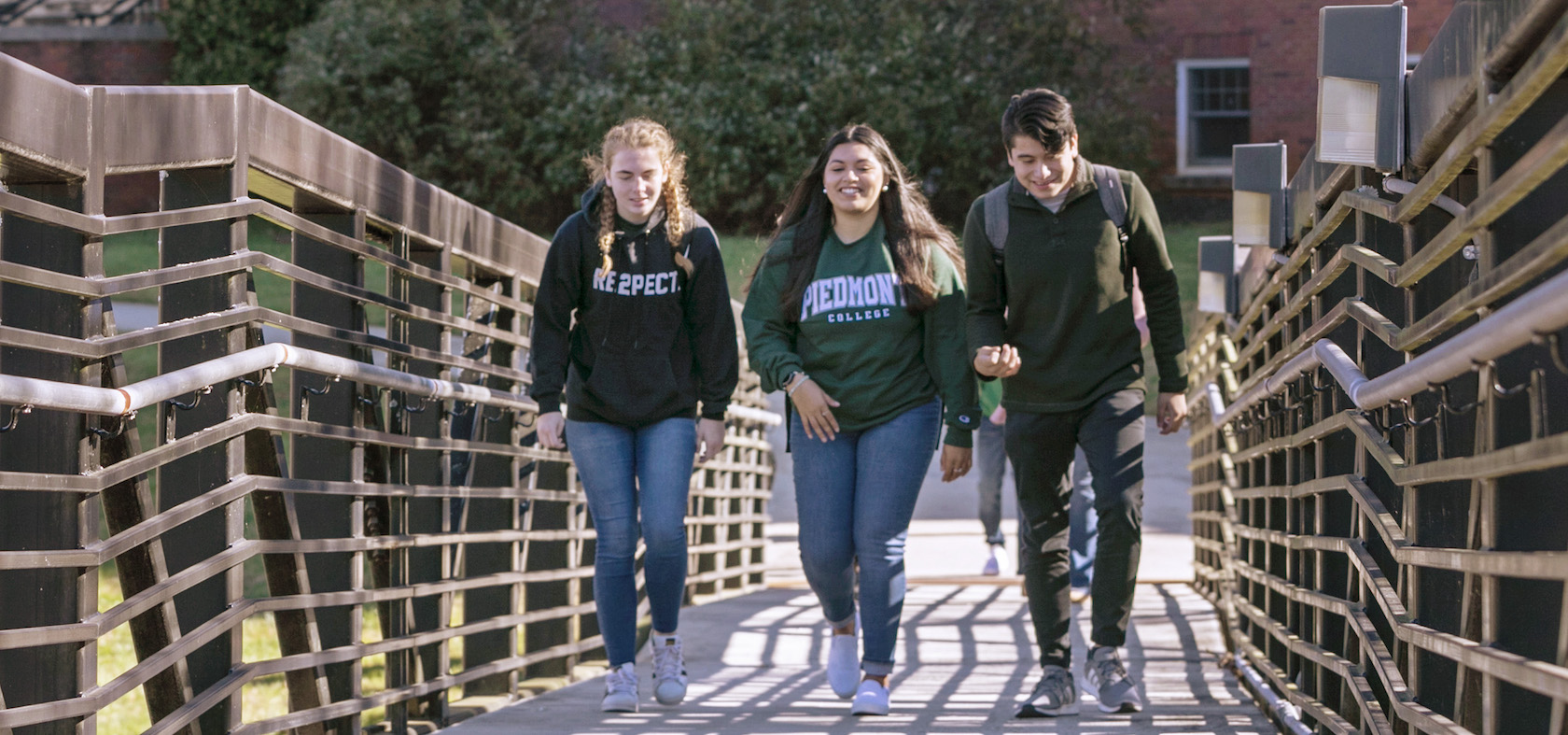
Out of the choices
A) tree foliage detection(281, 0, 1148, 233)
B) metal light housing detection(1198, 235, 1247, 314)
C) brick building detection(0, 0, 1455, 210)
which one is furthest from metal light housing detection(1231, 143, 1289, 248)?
brick building detection(0, 0, 1455, 210)

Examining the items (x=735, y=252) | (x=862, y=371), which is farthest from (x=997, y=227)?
(x=735, y=252)

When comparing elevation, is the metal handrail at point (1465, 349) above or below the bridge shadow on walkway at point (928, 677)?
above

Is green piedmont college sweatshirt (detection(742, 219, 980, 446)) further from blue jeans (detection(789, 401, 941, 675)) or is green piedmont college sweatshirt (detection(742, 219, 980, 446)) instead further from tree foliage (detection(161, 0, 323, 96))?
tree foliage (detection(161, 0, 323, 96))

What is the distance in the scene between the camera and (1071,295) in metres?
4.07

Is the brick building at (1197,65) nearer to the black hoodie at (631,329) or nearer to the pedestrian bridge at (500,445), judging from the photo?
the pedestrian bridge at (500,445)

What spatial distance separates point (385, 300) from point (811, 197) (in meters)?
1.23

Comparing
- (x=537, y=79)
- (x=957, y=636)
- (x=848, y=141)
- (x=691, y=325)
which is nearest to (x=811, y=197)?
(x=848, y=141)

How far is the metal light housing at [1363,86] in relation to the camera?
276 centimetres

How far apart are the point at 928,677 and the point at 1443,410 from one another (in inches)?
119

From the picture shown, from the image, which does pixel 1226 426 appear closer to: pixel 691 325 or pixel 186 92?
pixel 691 325

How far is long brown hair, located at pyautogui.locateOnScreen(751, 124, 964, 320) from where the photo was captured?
416 centimetres

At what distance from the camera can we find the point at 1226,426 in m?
5.50

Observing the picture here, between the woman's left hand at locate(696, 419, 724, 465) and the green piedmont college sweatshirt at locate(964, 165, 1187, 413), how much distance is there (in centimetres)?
75

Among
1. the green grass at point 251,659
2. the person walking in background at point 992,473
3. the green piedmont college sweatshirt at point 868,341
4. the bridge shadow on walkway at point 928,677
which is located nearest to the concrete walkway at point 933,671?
the bridge shadow on walkway at point 928,677
